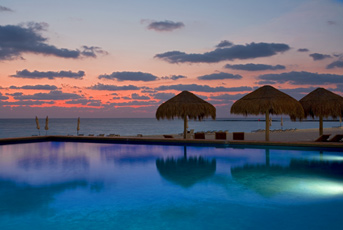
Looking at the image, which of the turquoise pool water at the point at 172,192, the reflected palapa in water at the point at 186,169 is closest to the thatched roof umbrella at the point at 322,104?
the turquoise pool water at the point at 172,192

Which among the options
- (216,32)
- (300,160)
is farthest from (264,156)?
(216,32)

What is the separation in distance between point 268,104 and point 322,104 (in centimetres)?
333

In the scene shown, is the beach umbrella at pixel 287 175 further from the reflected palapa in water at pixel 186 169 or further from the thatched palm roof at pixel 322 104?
the thatched palm roof at pixel 322 104

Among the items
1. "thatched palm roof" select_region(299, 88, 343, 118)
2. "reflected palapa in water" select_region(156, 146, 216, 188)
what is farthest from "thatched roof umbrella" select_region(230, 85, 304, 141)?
"reflected palapa in water" select_region(156, 146, 216, 188)

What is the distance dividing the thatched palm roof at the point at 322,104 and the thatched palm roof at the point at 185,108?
5.09 m

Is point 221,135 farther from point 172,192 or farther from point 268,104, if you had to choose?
point 172,192

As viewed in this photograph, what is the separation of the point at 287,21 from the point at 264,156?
9384 mm

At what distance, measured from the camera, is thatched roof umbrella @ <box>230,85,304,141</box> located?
50.5 ft

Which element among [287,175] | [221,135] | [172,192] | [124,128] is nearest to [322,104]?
[221,135]

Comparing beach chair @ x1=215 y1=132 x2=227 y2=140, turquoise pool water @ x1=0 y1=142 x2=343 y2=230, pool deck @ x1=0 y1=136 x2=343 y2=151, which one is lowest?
turquoise pool water @ x1=0 y1=142 x2=343 y2=230

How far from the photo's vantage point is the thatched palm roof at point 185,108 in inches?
671

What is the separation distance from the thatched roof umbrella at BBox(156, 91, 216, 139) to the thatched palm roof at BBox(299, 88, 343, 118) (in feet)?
16.7

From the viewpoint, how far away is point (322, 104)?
54.0 ft

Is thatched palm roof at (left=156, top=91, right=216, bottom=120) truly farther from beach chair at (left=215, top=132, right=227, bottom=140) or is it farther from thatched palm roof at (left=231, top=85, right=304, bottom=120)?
thatched palm roof at (left=231, top=85, right=304, bottom=120)
